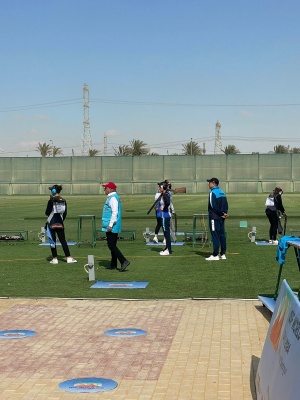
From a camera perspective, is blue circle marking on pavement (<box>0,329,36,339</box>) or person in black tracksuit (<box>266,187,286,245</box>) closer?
blue circle marking on pavement (<box>0,329,36,339</box>)

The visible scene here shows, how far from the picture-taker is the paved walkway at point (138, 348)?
721 centimetres

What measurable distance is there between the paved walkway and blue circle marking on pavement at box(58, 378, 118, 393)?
84 millimetres

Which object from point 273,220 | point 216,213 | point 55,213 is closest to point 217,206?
point 216,213

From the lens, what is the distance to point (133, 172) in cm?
9481

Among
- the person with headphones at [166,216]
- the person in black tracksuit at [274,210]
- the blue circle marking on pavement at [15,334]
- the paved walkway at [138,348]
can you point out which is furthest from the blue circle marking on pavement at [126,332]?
the person in black tracksuit at [274,210]

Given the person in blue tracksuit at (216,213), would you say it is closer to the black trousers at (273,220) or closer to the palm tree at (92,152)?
the black trousers at (273,220)

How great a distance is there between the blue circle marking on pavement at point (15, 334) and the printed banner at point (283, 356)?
399cm

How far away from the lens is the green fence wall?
92.2 meters

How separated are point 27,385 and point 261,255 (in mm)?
11948

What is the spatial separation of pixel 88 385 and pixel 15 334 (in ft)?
8.74

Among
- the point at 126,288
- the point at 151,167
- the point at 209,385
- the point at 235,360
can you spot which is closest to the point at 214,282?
the point at 126,288

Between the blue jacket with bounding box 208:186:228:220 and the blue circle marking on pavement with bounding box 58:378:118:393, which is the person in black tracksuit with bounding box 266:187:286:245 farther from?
the blue circle marking on pavement with bounding box 58:378:118:393

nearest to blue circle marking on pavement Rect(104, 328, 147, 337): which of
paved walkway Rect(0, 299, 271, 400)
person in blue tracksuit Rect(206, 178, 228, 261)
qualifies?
paved walkway Rect(0, 299, 271, 400)

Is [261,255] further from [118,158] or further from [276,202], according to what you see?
[118,158]
